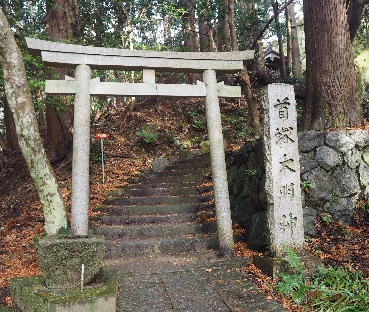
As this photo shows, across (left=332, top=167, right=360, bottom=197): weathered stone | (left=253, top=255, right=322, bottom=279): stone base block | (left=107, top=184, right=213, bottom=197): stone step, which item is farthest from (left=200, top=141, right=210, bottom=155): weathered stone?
(left=253, top=255, right=322, bottom=279): stone base block

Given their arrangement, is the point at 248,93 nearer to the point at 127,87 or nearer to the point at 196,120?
the point at 196,120

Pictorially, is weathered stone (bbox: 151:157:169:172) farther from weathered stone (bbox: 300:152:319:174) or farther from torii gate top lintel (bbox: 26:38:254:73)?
weathered stone (bbox: 300:152:319:174)

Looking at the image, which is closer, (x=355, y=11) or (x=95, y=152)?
(x=355, y=11)

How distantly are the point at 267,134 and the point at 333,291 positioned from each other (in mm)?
2187

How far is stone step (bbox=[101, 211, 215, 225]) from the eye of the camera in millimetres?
6996

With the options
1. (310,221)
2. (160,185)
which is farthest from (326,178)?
(160,185)

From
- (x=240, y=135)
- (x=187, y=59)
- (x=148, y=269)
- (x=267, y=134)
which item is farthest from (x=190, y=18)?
(x=148, y=269)

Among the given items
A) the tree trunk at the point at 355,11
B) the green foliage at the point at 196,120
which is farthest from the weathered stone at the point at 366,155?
the green foliage at the point at 196,120

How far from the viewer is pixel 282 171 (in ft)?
15.3

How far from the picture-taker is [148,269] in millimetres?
5133

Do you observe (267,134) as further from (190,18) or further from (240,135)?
(190,18)

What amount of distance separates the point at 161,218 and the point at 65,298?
3.91 meters

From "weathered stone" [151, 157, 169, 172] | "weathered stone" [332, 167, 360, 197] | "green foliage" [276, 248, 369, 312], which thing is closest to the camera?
"green foliage" [276, 248, 369, 312]

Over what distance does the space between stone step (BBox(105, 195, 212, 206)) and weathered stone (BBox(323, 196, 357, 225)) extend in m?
2.94
